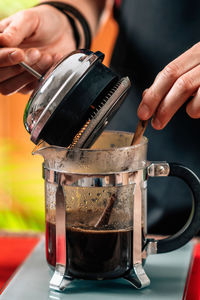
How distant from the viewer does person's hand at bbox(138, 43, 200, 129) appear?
798 millimetres

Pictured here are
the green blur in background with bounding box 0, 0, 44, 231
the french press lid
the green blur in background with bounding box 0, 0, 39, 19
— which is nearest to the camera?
the french press lid

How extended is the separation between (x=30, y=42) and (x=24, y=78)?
0.16m

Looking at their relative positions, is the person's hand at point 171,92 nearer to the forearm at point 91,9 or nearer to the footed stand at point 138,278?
the footed stand at point 138,278

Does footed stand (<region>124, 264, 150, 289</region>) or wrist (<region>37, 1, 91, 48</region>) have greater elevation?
wrist (<region>37, 1, 91, 48</region>)

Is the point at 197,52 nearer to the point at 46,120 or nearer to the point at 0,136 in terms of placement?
the point at 46,120

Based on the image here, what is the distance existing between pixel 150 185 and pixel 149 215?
8 centimetres

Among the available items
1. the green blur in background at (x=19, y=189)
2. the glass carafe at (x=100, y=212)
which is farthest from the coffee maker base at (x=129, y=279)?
the green blur in background at (x=19, y=189)

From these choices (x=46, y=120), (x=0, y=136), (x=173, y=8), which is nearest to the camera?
(x=46, y=120)

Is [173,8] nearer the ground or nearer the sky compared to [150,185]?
nearer the sky

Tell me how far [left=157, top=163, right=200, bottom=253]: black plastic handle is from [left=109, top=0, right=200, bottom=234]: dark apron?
1.36 ft

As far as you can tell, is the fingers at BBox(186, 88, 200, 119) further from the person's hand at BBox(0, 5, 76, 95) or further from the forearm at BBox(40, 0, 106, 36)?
the forearm at BBox(40, 0, 106, 36)

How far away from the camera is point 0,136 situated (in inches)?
134

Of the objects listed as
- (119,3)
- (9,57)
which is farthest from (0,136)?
(9,57)

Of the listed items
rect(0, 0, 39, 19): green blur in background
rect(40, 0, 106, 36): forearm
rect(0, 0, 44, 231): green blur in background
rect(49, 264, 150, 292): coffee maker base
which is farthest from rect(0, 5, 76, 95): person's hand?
rect(0, 0, 39, 19): green blur in background
